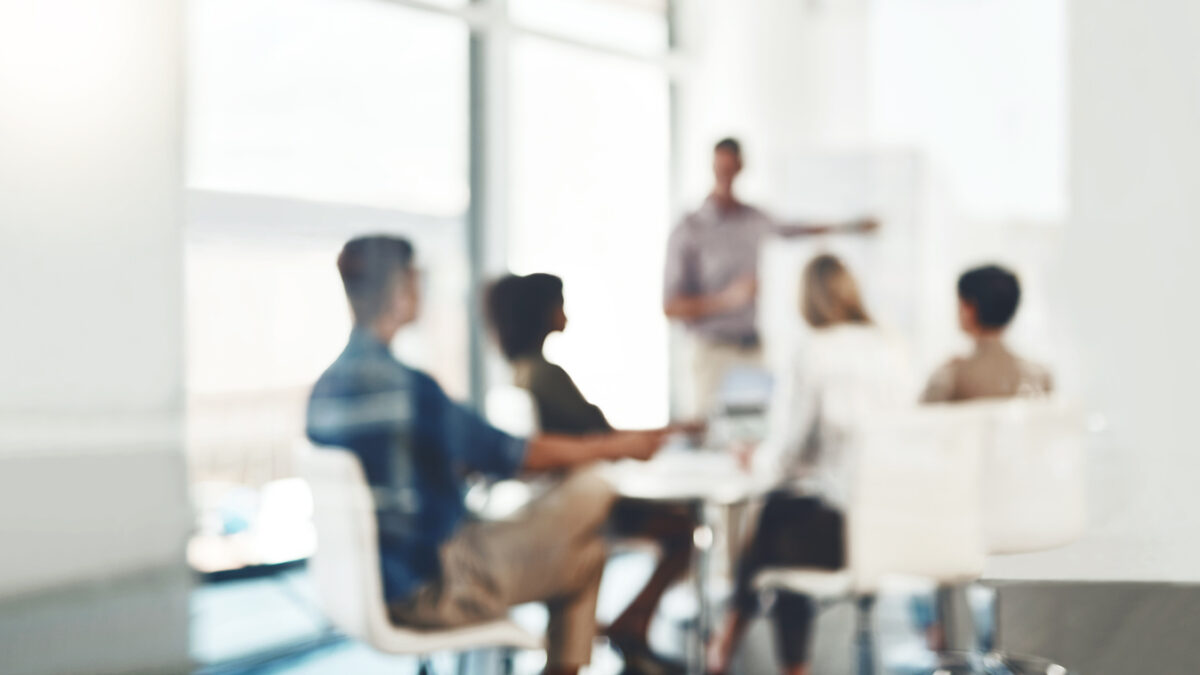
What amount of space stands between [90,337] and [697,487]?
1.39 metres

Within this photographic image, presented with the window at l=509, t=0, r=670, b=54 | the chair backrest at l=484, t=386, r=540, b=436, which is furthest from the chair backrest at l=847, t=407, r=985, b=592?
the window at l=509, t=0, r=670, b=54

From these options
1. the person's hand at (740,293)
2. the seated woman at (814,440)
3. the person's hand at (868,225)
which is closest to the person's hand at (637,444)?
the seated woman at (814,440)

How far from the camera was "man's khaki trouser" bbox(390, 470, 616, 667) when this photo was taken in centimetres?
164

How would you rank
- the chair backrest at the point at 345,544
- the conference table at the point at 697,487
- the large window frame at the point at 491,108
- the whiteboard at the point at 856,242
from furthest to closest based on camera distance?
1. the large window frame at the point at 491,108
2. the whiteboard at the point at 856,242
3. the conference table at the point at 697,487
4. the chair backrest at the point at 345,544

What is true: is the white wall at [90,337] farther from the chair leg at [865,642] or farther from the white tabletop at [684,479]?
the chair leg at [865,642]

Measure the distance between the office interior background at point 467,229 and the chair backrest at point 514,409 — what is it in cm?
13

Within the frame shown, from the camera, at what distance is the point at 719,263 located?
7.97 ft

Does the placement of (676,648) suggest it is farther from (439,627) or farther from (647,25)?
(647,25)

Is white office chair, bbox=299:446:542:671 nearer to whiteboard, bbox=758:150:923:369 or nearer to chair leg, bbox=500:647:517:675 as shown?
chair leg, bbox=500:647:517:675

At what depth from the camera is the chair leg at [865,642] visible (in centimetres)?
206

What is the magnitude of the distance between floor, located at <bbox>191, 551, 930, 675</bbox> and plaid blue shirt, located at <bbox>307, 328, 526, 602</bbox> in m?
0.42

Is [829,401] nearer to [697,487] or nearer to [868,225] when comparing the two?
[697,487]

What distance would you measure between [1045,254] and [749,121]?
0.85 metres

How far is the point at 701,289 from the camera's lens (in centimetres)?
245
